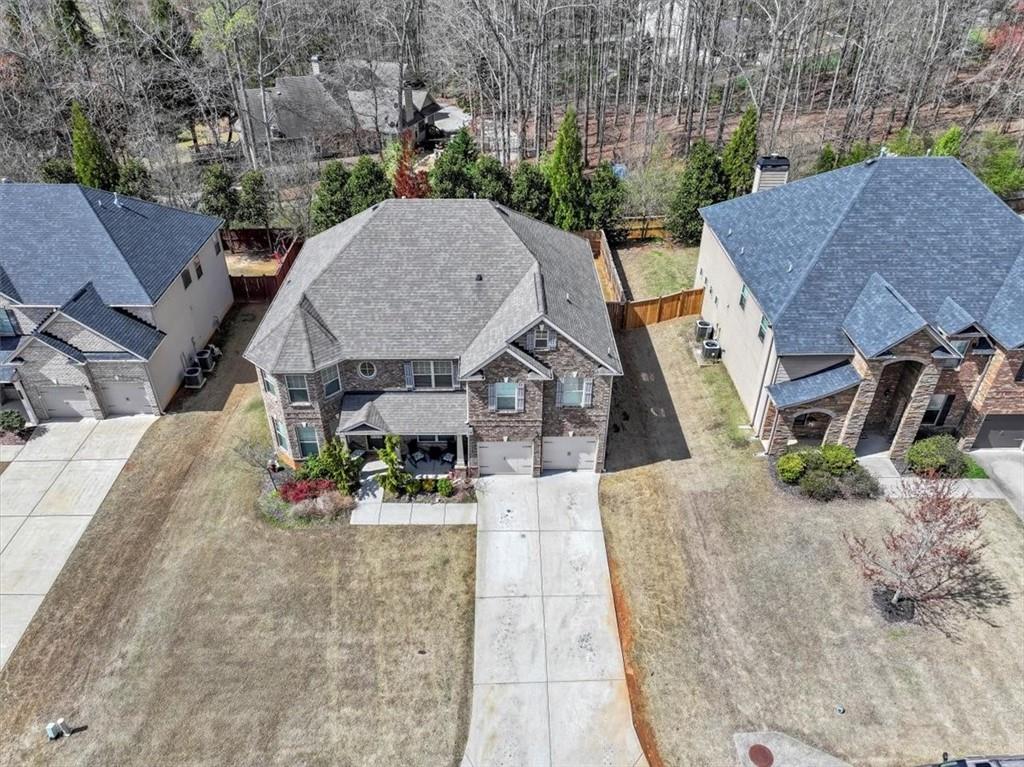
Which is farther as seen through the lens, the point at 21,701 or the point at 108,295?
the point at 108,295

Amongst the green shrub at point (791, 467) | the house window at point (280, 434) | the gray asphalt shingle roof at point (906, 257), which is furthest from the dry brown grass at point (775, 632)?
the house window at point (280, 434)

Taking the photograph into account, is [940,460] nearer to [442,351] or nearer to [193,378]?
[442,351]

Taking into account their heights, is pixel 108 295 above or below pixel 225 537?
above

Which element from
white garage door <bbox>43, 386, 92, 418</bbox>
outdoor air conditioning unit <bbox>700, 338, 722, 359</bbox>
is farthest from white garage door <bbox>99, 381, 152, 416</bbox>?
outdoor air conditioning unit <bbox>700, 338, 722, 359</bbox>

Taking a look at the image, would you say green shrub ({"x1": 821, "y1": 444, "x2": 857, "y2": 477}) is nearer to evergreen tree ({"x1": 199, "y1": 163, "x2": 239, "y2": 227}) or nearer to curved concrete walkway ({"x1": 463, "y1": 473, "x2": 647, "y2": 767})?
curved concrete walkway ({"x1": 463, "y1": 473, "x2": 647, "y2": 767})

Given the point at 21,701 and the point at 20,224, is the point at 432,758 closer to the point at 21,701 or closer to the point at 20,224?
the point at 21,701

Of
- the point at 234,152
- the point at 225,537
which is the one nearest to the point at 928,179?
the point at 225,537

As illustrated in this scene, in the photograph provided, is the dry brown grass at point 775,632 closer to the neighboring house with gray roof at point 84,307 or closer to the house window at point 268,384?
the house window at point 268,384
